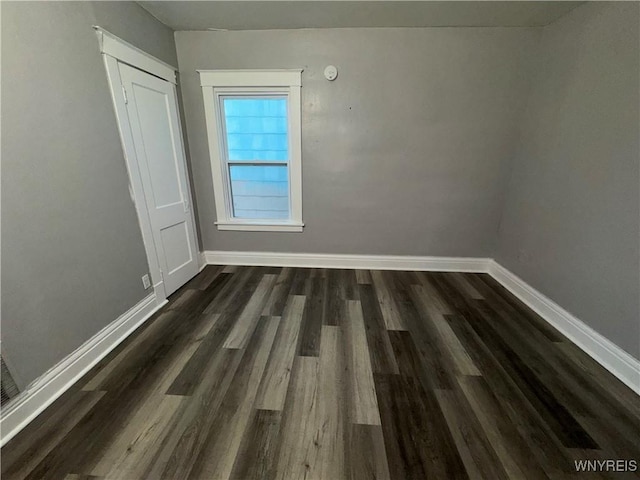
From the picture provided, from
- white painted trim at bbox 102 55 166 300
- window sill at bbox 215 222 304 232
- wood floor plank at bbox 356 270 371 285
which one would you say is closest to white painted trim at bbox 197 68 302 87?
white painted trim at bbox 102 55 166 300

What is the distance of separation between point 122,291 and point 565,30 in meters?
4.20

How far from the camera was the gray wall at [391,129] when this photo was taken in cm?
251

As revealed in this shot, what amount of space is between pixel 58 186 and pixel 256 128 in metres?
1.84

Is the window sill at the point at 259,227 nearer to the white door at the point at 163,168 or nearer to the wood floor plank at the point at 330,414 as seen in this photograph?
the white door at the point at 163,168

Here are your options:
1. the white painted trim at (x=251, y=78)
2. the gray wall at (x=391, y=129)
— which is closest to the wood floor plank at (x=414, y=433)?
the gray wall at (x=391, y=129)

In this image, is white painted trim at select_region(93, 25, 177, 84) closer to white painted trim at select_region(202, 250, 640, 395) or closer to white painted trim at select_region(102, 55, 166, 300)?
white painted trim at select_region(102, 55, 166, 300)

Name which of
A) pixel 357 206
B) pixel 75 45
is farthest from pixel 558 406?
pixel 75 45

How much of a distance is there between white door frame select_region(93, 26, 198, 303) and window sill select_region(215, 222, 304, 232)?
922 millimetres

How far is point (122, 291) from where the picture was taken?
201 centimetres

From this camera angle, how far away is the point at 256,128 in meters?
2.87

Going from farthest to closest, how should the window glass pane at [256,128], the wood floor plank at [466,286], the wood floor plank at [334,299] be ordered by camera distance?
the window glass pane at [256,128] → the wood floor plank at [466,286] → the wood floor plank at [334,299]

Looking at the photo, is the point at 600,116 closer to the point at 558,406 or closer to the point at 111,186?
the point at 558,406

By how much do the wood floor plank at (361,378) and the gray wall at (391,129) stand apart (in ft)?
4.15

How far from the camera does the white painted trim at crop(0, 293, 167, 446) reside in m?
1.31
